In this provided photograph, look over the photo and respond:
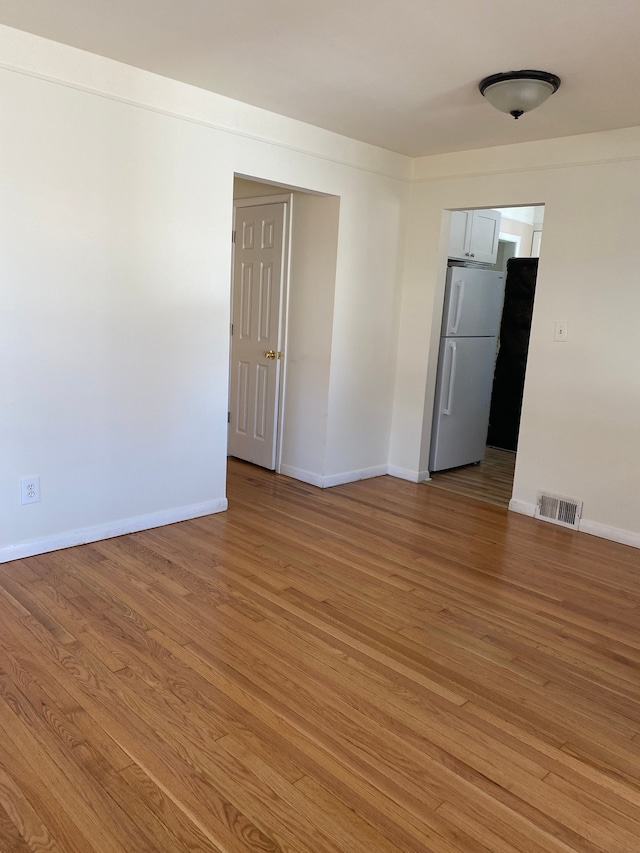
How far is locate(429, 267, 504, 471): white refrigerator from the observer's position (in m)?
5.11

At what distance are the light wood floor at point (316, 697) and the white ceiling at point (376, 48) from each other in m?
2.41

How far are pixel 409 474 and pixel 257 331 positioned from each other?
5.32 ft

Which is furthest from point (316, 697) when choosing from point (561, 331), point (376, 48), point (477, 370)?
point (477, 370)

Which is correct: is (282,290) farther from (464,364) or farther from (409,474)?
(409,474)

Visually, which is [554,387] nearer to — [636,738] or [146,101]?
[636,738]

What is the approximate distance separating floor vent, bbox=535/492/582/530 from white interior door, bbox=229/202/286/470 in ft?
6.51

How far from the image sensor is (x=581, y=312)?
407cm

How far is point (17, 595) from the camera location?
2.87 m

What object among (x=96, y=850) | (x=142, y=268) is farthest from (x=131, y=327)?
(x=96, y=850)

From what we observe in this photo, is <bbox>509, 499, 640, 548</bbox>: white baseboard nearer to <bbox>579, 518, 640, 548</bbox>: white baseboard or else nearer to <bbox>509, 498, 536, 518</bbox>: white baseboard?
<bbox>579, 518, 640, 548</bbox>: white baseboard

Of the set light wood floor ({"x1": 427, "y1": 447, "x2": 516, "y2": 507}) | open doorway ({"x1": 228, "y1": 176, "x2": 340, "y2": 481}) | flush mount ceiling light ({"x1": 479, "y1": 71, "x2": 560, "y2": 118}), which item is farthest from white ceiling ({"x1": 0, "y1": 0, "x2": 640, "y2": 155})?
light wood floor ({"x1": 427, "y1": 447, "x2": 516, "y2": 507})

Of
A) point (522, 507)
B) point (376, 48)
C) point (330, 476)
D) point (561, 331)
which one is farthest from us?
point (330, 476)

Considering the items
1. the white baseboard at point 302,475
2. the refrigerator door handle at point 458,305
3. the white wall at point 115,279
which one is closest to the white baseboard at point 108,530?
the white wall at point 115,279

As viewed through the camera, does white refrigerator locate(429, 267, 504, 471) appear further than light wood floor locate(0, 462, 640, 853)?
Yes
